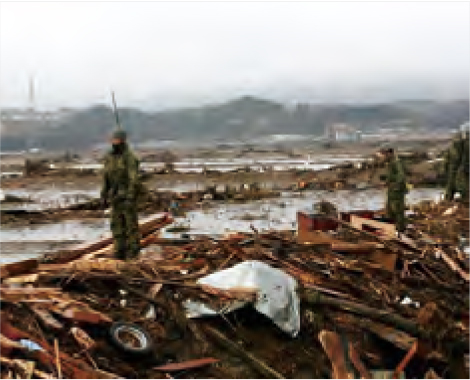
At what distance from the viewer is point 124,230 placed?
7.05 meters

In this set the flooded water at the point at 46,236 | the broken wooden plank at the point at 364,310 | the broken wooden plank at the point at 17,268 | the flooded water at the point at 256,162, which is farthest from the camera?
the flooded water at the point at 256,162

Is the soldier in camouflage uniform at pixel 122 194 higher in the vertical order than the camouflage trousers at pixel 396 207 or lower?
higher

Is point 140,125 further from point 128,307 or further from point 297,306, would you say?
point 297,306

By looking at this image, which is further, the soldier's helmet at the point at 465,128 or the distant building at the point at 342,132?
the distant building at the point at 342,132

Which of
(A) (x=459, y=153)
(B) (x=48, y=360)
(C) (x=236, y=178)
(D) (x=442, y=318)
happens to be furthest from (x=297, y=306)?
(C) (x=236, y=178)

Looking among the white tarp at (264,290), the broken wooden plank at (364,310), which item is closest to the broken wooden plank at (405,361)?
the broken wooden plank at (364,310)

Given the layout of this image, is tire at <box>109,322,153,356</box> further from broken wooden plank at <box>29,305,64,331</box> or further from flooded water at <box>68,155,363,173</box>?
flooded water at <box>68,155,363,173</box>

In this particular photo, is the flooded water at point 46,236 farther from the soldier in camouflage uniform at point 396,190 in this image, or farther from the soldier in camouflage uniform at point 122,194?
the soldier in camouflage uniform at point 396,190

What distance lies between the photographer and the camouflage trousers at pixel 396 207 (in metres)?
8.91

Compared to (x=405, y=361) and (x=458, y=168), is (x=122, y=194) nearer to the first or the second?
(x=405, y=361)

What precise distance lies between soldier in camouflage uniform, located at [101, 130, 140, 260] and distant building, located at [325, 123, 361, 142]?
2127mm

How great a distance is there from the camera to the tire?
5.49m

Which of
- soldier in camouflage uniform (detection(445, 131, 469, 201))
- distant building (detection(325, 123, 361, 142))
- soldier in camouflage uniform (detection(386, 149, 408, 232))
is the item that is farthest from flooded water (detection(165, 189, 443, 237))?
distant building (detection(325, 123, 361, 142))

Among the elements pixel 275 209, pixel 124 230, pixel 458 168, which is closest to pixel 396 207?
pixel 458 168
